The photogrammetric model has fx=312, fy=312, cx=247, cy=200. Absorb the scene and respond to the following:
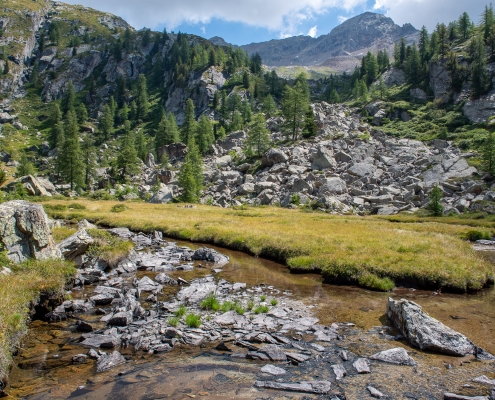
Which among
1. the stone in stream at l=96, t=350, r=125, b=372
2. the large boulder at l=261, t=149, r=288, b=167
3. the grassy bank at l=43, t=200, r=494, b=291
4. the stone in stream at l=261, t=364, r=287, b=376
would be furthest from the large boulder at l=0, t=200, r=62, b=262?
the large boulder at l=261, t=149, r=288, b=167

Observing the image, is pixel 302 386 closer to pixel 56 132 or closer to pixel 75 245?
pixel 75 245

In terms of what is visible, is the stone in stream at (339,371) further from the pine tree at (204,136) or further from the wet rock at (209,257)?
the pine tree at (204,136)

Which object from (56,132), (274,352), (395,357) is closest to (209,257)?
(274,352)

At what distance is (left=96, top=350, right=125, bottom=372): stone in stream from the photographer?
849 cm

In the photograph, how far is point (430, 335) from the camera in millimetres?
9797

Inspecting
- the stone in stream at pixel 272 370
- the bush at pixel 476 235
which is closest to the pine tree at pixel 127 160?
the bush at pixel 476 235

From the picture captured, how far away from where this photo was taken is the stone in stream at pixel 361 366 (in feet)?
27.5

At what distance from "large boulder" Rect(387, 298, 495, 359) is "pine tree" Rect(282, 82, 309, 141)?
8466cm

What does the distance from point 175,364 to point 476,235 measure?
1326 inches

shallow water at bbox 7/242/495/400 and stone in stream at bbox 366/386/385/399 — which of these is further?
shallow water at bbox 7/242/495/400

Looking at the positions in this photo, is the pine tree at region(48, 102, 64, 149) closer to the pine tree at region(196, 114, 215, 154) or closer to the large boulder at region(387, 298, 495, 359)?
the pine tree at region(196, 114, 215, 154)

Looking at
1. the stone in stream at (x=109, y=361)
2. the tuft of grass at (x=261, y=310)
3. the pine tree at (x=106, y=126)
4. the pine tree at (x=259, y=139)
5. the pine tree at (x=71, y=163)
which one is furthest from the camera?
the pine tree at (x=106, y=126)

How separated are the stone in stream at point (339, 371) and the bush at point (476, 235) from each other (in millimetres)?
29414

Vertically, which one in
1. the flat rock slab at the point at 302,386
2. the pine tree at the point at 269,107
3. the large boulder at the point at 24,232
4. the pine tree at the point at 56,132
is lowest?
the flat rock slab at the point at 302,386
